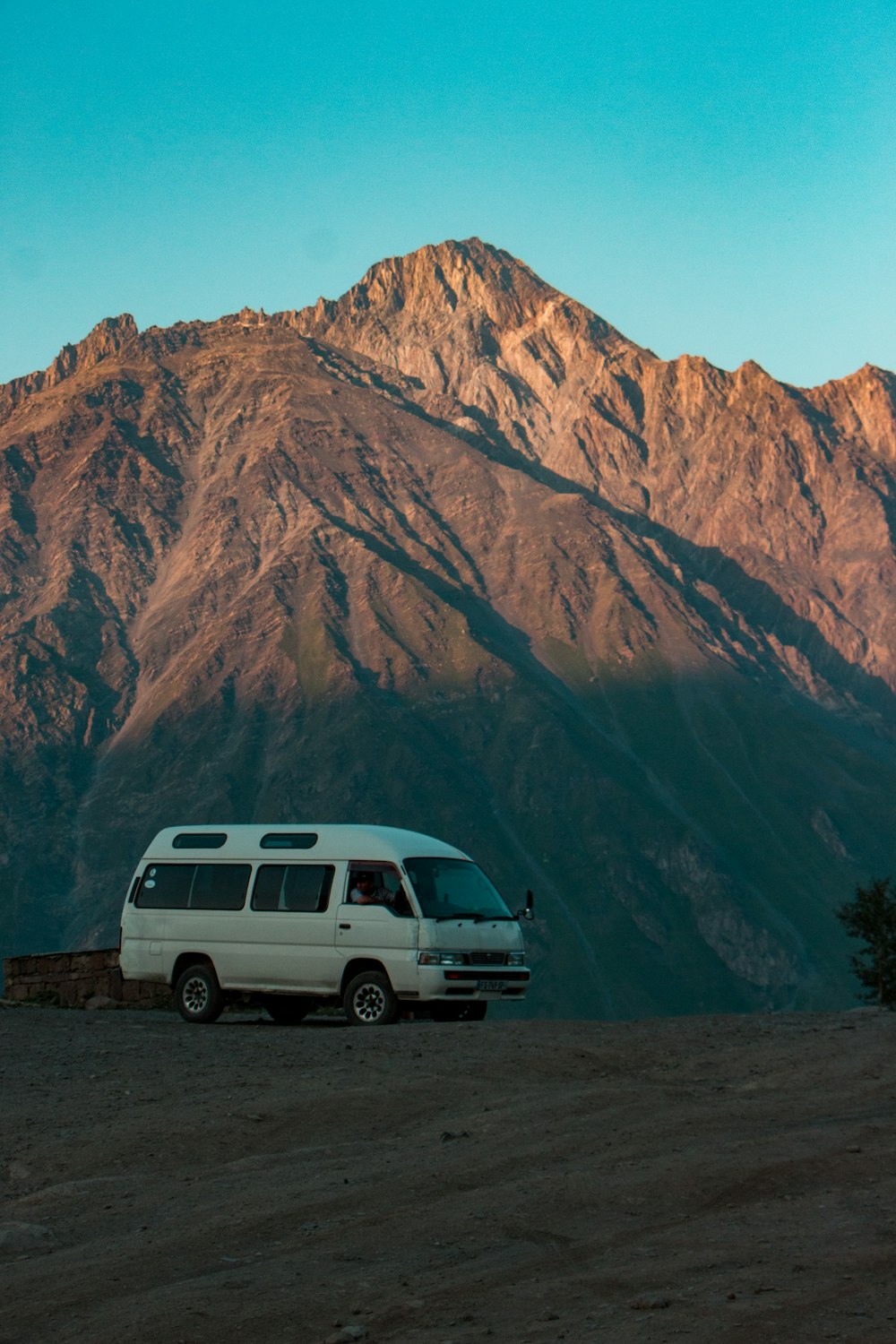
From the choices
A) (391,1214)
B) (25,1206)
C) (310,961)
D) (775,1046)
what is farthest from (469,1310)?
(310,961)

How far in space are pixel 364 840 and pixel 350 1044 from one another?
13.7ft

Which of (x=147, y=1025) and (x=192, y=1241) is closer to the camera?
(x=192, y=1241)

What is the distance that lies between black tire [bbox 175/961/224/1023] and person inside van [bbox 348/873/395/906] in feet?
9.92

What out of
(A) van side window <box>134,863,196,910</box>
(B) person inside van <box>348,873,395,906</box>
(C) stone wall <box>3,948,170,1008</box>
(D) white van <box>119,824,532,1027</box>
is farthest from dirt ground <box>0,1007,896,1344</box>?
(C) stone wall <box>3,948,170,1008</box>

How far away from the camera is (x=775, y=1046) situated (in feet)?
57.8

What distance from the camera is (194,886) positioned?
2380 centimetres

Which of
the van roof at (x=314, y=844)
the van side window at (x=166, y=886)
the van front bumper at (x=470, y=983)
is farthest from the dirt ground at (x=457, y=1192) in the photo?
the van side window at (x=166, y=886)

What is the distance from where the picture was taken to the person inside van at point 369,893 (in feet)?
71.5

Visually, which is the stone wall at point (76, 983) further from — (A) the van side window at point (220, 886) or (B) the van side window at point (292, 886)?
(B) the van side window at point (292, 886)

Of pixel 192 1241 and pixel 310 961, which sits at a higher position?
pixel 310 961

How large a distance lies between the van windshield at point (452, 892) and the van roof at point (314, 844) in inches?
7.9

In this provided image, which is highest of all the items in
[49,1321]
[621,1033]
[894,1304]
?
[621,1033]

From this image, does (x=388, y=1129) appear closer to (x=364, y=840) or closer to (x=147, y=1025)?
(x=364, y=840)

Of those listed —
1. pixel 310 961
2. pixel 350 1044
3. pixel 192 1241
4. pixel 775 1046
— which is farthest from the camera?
pixel 310 961
